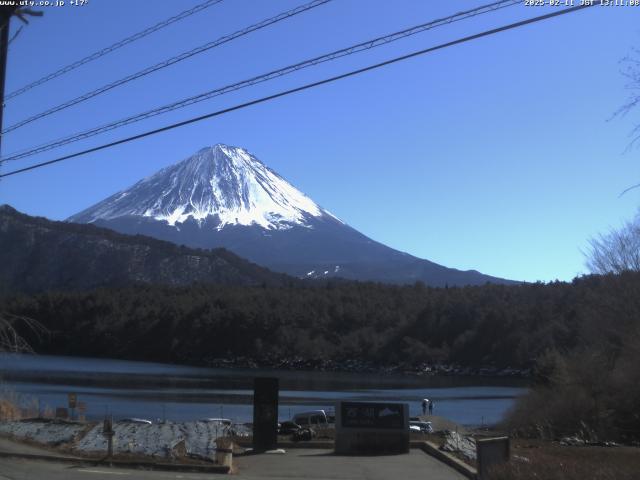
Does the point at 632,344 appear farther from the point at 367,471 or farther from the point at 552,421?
the point at 367,471

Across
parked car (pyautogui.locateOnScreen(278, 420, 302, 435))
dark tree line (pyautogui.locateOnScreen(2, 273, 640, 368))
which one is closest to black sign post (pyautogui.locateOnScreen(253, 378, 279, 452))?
parked car (pyautogui.locateOnScreen(278, 420, 302, 435))

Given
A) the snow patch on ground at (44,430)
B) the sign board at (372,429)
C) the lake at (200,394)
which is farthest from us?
the lake at (200,394)

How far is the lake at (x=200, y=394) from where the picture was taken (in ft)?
186

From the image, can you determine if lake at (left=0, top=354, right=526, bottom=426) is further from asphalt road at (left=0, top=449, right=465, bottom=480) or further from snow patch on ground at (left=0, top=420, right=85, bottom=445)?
asphalt road at (left=0, top=449, right=465, bottom=480)

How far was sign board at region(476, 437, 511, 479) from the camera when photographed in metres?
13.3

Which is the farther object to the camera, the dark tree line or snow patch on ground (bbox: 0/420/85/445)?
the dark tree line

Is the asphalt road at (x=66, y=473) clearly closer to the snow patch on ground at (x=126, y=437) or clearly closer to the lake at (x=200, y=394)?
the snow patch on ground at (x=126, y=437)

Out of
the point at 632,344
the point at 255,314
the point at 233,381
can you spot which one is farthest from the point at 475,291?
the point at 632,344

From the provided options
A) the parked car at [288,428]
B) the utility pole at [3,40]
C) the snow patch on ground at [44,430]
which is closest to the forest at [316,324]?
the parked car at [288,428]

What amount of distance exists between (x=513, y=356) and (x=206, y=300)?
66.4 meters

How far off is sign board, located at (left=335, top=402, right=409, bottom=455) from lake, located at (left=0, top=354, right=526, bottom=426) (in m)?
23.6

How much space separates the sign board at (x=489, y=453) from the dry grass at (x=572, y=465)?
0.72ft

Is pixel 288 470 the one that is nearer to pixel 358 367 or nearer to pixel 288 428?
pixel 288 428

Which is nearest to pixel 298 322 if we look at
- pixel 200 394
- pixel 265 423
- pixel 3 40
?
pixel 200 394
